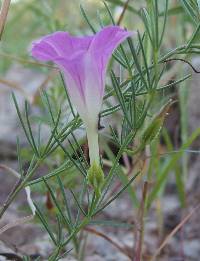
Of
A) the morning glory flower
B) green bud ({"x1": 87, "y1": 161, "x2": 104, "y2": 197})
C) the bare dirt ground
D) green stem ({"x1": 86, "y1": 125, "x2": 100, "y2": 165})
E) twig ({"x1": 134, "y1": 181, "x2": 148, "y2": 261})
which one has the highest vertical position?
the morning glory flower

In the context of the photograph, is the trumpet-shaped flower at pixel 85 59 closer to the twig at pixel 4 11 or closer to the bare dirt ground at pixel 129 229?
the twig at pixel 4 11

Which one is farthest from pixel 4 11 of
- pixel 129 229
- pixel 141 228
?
pixel 129 229

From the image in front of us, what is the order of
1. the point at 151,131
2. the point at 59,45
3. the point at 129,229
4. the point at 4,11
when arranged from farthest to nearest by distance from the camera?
1. the point at 129,229
2. the point at 4,11
3. the point at 151,131
4. the point at 59,45

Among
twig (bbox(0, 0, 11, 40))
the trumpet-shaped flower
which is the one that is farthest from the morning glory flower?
twig (bbox(0, 0, 11, 40))

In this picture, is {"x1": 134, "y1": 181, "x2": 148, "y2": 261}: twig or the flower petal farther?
{"x1": 134, "y1": 181, "x2": 148, "y2": 261}: twig

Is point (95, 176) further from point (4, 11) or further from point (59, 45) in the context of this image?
point (4, 11)

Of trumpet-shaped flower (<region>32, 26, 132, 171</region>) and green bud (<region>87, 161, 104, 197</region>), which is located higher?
trumpet-shaped flower (<region>32, 26, 132, 171</region>)

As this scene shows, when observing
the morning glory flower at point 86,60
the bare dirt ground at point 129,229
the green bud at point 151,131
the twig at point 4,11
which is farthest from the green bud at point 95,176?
the bare dirt ground at point 129,229

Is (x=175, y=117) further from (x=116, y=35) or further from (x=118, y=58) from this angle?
(x=116, y=35)

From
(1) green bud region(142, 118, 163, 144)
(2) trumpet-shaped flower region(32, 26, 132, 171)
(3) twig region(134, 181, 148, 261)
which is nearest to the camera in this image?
(2) trumpet-shaped flower region(32, 26, 132, 171)

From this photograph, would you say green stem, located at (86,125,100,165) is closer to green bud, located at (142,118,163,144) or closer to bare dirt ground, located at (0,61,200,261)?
green bud, located at (142,118,163,144)
